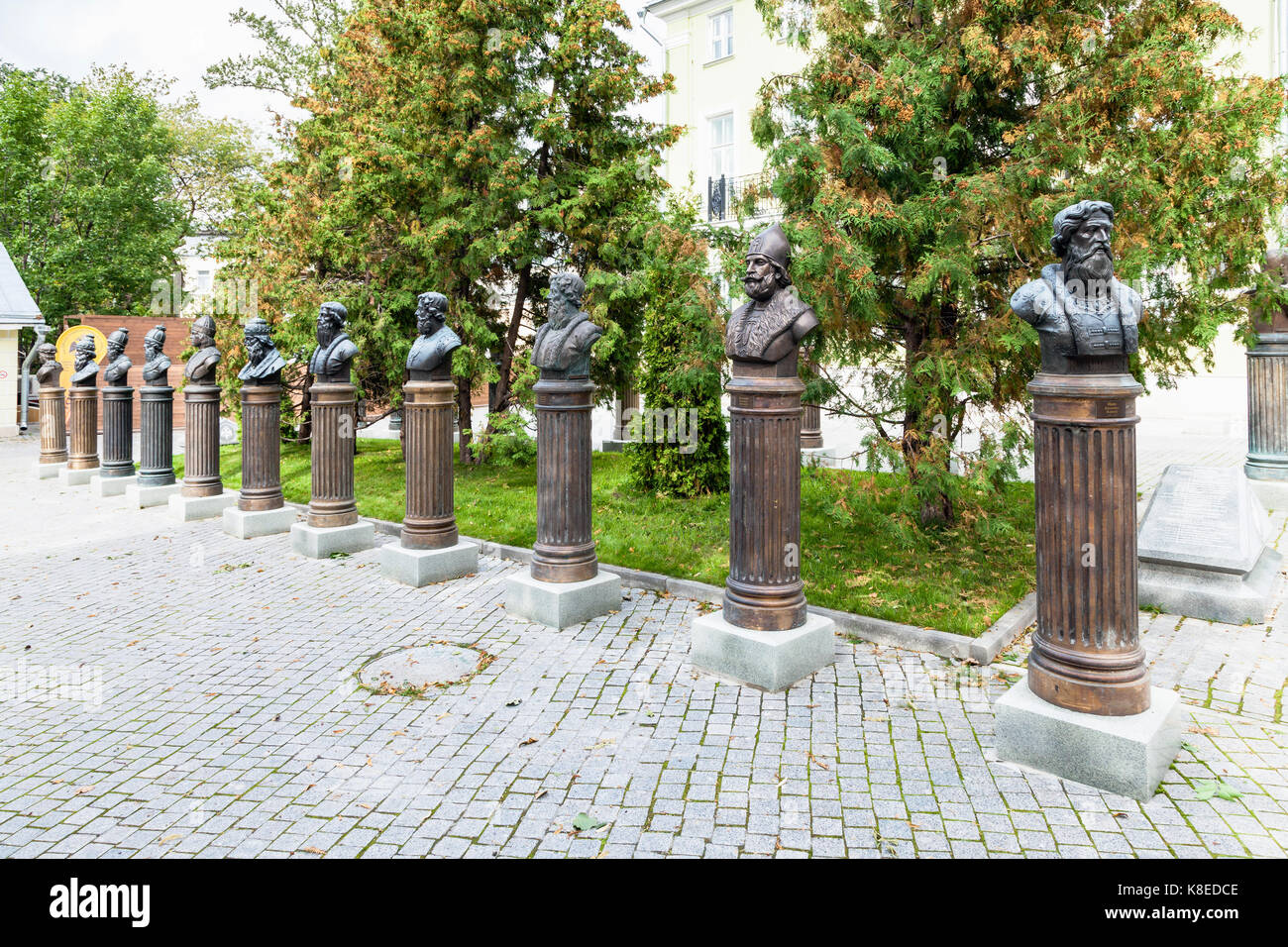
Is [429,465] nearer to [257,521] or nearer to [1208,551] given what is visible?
[257,521]

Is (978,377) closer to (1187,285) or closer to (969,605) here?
(969,605)

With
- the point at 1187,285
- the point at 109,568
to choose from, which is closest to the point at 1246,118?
the point at 1187,285

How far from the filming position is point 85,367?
12914mm

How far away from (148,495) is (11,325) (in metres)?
Answer: 15.4

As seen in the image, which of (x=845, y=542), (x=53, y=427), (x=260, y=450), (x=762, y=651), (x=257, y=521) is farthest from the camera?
(x=53, y=427)

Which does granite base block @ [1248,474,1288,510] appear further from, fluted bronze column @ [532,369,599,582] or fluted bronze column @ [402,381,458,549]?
fluted bronze column @ [402,381,458,549]

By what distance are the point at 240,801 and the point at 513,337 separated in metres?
9.84

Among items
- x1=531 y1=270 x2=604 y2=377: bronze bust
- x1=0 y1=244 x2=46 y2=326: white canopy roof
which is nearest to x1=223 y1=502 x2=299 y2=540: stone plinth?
x1=531 y1=270 x2=604 y2=377: bronze bust

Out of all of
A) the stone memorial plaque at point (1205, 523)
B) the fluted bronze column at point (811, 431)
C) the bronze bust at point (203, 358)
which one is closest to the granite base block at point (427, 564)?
the bronze bust at point (203, 358)

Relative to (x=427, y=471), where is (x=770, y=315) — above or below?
above

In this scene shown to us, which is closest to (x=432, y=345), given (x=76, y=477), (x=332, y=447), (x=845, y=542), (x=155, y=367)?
(x=332, y=447)

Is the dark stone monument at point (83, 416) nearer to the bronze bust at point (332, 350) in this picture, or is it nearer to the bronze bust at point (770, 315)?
the bronze bust at point (332, 350)

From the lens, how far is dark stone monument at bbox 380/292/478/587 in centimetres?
704

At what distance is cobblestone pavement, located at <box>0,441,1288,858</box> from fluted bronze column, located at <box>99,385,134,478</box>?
22.0ft
